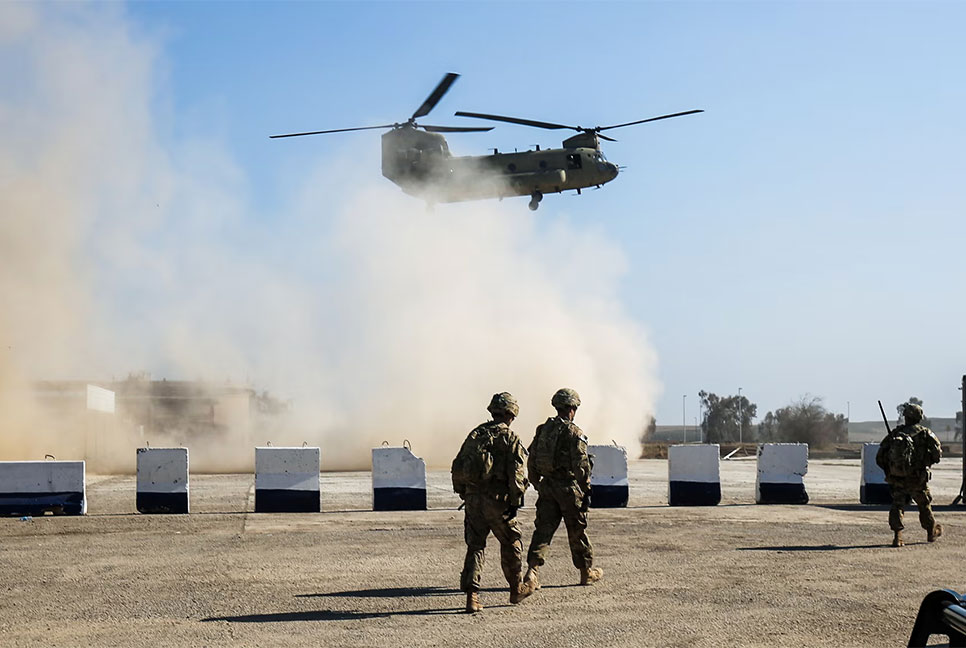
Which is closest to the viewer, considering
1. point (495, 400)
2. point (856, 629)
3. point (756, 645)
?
point (756, 645)

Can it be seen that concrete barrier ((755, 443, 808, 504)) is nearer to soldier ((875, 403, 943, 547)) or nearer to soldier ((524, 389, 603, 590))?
soldier ((875, 403, 943, 547))

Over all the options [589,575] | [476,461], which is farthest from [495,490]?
[589,575]

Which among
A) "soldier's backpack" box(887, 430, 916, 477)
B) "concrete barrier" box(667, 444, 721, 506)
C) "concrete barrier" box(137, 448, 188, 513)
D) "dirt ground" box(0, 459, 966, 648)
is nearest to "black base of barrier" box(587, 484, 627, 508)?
"dirt ground" box(0, 459, 966, 648)

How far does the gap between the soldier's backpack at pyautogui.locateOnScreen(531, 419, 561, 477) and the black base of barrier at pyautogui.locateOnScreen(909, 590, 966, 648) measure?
213 inches

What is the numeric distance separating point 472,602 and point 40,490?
10904mm

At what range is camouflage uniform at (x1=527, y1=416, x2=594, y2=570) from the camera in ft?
33.1

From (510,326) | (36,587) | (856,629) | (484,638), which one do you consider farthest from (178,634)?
(510,326)

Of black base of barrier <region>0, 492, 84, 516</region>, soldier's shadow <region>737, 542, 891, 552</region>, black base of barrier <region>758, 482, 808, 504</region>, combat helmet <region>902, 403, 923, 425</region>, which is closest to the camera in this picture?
soldier's shadow <region>737, 542, 891, 552</region>

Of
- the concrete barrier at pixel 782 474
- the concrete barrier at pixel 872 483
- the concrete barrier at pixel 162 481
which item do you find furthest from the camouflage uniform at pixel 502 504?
the concrete barrier at pixel 872 483

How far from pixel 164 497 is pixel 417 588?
8.54 m

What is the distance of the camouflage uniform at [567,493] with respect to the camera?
10.1 m

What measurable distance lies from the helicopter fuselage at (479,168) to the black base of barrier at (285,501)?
15068 mm

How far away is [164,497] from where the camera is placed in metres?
17.4

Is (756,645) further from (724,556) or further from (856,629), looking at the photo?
(724,556)
